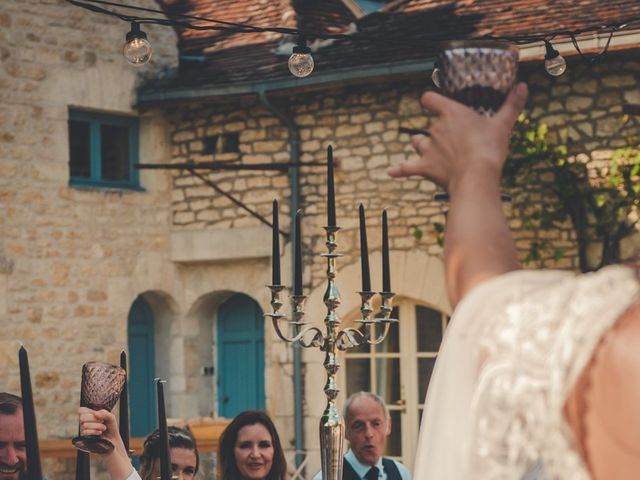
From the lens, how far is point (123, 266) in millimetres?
13117

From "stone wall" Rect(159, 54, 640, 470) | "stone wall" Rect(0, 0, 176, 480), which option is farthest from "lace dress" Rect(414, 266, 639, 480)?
"stone wall" Rect(0, 0, 176, 480)

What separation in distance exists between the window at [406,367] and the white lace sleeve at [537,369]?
1107cm

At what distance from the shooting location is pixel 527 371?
1.30 m

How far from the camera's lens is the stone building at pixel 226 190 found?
12203 mm

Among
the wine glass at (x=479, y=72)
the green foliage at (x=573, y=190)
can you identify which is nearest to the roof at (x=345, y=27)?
the green foliage at (x=573, y=190)

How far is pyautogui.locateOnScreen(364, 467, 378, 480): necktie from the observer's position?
689cm

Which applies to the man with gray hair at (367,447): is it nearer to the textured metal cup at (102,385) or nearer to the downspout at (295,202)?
the textured metal cup at (102,385)

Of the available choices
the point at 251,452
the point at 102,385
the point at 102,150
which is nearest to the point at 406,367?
the point at 102,150

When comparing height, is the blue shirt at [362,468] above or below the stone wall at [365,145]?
below

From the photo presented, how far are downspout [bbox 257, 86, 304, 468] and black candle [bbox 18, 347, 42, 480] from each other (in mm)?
10185

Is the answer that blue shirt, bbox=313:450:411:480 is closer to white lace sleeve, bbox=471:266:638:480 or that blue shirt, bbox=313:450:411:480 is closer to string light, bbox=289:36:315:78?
string light, bbox=289:36:315:78

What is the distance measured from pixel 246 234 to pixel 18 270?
6.92 feet

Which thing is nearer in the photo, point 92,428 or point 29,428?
point 29,428

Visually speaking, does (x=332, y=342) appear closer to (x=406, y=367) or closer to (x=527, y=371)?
(x=527, y=371)
